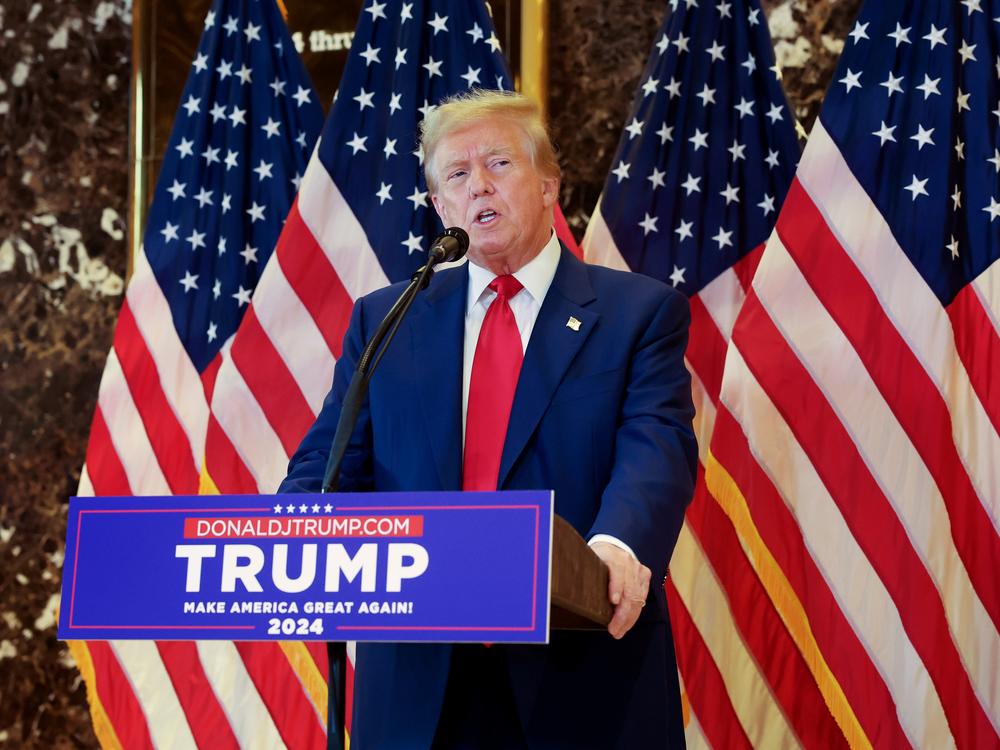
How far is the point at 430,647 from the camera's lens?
75.4 inches

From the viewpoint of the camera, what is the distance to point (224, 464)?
3.49 meters

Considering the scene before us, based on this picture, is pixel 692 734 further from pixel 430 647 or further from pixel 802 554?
pixel 430 647

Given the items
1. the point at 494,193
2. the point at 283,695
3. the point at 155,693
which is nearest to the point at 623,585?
the point at 494,193

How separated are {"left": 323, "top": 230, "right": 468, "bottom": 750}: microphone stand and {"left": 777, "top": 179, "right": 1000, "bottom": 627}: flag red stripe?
1581 millimetres

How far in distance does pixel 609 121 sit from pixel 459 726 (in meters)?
2.32

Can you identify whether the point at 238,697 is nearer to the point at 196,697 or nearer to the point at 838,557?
the point at 196,697

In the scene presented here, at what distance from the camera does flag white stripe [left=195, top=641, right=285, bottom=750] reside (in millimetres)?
3348

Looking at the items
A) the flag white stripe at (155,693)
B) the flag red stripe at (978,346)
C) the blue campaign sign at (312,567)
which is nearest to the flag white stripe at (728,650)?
the flag red stripe at (978,346)

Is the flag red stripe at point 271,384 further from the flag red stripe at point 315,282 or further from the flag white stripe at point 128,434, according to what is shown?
the flag white stripe at point 128,434

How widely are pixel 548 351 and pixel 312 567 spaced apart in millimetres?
755

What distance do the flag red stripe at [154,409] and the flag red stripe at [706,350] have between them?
4.69 ft

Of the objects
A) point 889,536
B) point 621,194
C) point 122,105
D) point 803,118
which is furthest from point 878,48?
point 122,105

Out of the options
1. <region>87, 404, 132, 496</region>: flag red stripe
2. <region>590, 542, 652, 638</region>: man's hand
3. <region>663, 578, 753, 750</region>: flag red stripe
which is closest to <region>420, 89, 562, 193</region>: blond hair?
<region>590, 542, 652, 638</region>: man's hand

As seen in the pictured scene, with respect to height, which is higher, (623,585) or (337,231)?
(337,231)
